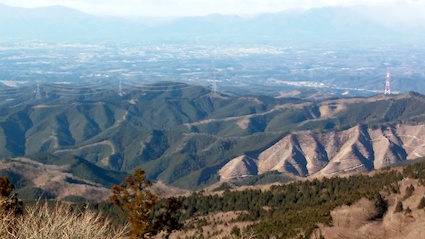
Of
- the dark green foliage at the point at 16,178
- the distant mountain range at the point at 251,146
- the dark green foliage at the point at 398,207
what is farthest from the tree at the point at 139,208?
the distant mountain range at the point at 251,146

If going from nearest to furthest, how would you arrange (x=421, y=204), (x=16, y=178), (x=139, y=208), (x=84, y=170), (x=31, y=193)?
(x=139, y=208)
(x=421, y=204)
(x=31, y=193)
(x=16, y=178)
(x=84, y=170)

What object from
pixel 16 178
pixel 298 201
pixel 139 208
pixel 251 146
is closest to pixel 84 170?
pixel 16 178

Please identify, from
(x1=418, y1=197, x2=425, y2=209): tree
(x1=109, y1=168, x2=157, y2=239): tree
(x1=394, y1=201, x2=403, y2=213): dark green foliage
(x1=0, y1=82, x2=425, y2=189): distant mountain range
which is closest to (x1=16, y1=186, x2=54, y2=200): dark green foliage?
(x1=0, y1=82, x2=425, y2=189): distant mountain range

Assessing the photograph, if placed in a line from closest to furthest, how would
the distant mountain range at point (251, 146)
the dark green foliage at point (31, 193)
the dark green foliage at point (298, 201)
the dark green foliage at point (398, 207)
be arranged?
1. the dark green foliage at point (398, 207)
2. the dark green foliage at point (298, 201)
3. the dark green foliage at point (31, 193)
4. the distant mountain range at point (251, 146)

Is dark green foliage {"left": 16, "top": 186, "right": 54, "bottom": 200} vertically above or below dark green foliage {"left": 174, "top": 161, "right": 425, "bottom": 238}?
below

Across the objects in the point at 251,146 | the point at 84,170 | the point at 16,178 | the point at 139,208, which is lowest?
the point at 251,146

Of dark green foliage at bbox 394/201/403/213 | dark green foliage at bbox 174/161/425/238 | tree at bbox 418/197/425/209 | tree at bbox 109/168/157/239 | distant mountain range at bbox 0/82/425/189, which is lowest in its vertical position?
distant mountain range at bbox 0/82/425/189

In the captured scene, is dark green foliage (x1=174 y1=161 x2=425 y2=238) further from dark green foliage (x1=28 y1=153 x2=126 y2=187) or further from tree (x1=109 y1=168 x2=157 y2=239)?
dark green foliage (x1=28 y1=153 x2=126 y2=187)

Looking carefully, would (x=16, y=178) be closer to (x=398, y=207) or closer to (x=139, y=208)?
(x=398, y=207)

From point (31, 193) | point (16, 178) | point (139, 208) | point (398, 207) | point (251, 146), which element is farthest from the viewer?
point (251, 146)

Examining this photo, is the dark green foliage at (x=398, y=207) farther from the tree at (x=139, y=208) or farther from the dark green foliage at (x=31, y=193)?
the dark green foliage at (x=31, y=193)

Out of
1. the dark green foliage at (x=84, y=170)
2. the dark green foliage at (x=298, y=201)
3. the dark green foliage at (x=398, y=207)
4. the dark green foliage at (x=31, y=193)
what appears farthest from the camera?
the dark green foliage at (x=84, y=170)
